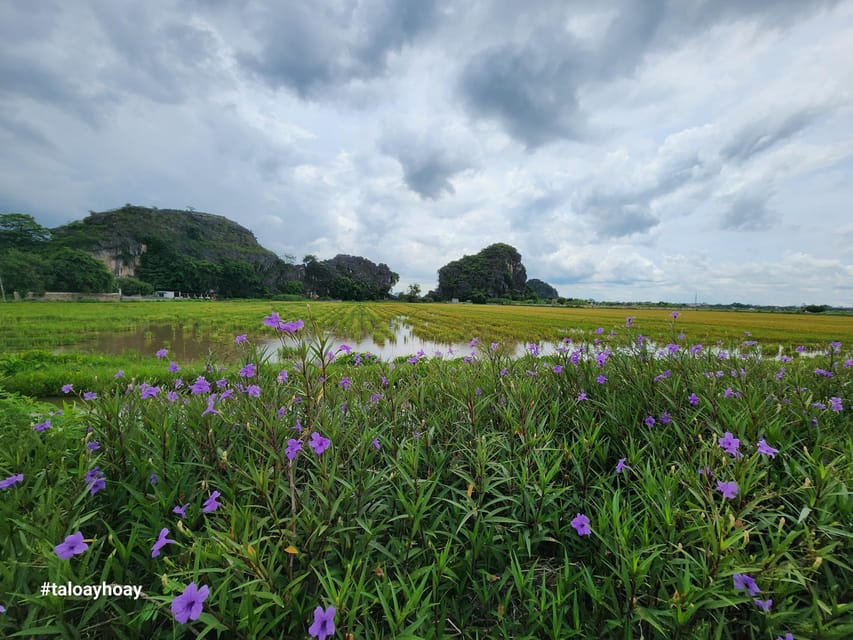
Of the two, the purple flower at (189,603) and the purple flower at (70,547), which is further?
the purple flower at (70,547)

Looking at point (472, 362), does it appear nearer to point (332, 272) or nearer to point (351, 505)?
point (351, 505)

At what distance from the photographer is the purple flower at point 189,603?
880 mm

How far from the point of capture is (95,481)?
1.56 meters

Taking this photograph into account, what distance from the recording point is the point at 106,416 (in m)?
1.94

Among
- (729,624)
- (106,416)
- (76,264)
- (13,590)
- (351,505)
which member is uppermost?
(76,264)

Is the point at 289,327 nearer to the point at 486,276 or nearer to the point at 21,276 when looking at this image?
the point at 21,276

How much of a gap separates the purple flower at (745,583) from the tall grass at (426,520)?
1 centimetres

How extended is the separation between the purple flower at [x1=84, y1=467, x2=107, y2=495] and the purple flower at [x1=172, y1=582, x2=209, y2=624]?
1054 millimetres

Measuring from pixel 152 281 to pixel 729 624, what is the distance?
11577 centimetres

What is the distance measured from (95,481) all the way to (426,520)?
1.55 m

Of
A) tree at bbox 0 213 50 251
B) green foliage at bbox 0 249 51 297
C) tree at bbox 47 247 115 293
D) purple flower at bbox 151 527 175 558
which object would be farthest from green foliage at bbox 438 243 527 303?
purple flower at bbox 151 527 175 558

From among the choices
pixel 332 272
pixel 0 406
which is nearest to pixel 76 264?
pixel 332 272

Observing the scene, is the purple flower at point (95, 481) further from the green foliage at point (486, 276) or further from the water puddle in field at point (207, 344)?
the green foliage at point (486, 276)

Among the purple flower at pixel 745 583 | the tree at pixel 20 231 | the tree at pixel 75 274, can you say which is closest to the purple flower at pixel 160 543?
the purple flower at pixel 745 583
